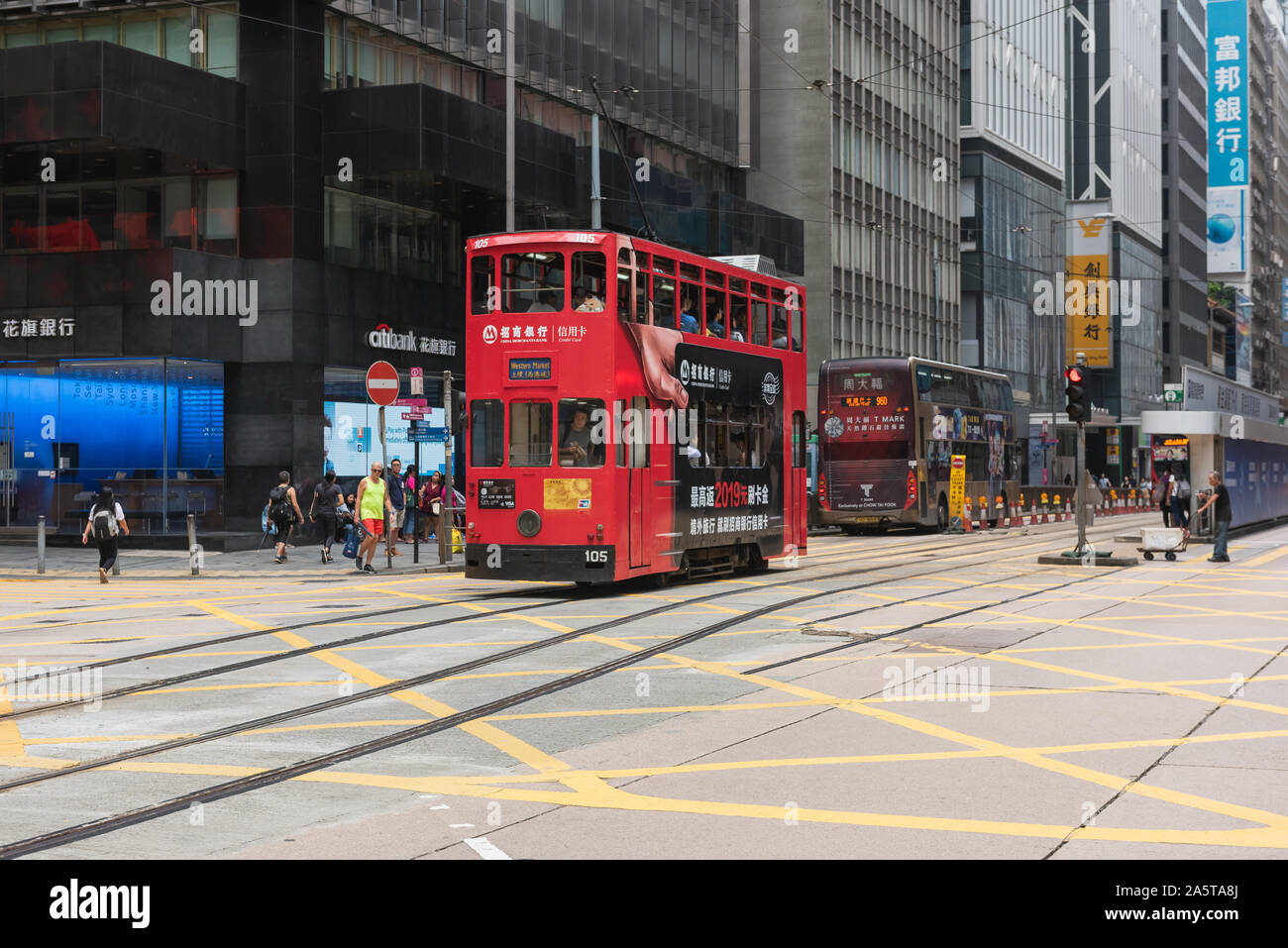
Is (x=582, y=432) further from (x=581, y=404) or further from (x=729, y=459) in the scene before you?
(x=729, y=459)

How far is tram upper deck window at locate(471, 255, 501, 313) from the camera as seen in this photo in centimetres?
1962

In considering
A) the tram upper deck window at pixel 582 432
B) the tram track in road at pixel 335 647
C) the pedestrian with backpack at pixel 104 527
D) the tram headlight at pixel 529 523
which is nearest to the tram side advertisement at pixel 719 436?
the tram upper deck window at pixel 582 432

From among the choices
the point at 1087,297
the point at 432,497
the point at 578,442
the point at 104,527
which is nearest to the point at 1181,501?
the point at 432,497

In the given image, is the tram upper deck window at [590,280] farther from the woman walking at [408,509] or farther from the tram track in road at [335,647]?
the woman walking at [408,509]

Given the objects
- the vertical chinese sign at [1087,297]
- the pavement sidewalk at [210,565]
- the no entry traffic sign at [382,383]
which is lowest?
the pavement sidewalk at [210,565]

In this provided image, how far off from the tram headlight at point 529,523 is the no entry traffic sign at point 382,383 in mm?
7548

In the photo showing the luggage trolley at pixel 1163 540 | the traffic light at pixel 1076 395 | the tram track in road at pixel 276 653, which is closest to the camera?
the tram track in road at pixel 276 653

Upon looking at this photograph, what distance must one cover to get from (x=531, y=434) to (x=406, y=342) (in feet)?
55.0

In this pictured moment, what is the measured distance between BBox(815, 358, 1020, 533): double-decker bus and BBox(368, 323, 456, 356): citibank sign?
10075 millimetres

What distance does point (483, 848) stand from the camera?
655 centimetres

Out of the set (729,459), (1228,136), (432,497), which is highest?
(1228,136)

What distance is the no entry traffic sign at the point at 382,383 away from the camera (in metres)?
26.2

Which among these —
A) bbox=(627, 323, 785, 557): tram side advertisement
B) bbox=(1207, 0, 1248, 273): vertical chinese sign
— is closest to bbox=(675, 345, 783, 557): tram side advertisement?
bbox=(627, 323, 785, 557): tram side advertisement
